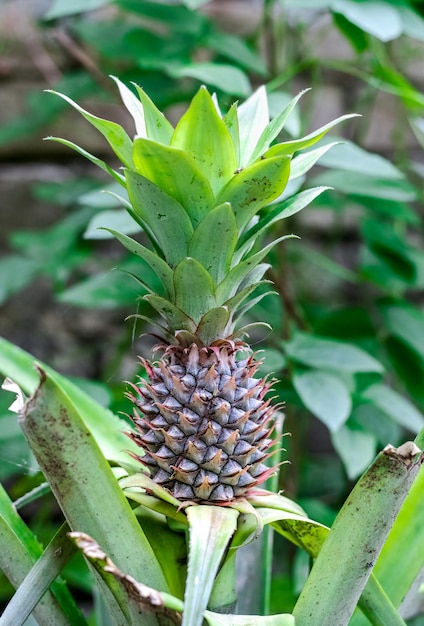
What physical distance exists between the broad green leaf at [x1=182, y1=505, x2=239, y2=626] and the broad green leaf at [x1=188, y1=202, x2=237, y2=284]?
0.16 meters

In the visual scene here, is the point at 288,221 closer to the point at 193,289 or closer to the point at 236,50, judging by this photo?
the point at 236,50

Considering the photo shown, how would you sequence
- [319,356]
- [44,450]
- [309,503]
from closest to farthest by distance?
[44,450] < [319,356] < [309,503]

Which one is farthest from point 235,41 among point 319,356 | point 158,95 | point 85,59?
point 319,356

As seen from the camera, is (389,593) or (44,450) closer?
(44,450)

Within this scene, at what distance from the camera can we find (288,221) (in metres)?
1.42

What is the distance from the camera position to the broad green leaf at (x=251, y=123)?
1.67ft

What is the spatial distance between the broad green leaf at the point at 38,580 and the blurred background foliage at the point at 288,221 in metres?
0.14

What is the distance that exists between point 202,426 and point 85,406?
0.17 m

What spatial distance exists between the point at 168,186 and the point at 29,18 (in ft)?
4.14

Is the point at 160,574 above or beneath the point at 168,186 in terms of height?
beneath

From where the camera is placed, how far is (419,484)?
51 cm

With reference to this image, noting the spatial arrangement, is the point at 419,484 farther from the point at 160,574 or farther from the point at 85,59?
the point at 85,59

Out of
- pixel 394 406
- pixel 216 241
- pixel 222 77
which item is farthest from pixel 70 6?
pixel 394 406

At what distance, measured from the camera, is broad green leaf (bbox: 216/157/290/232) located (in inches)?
16.8
